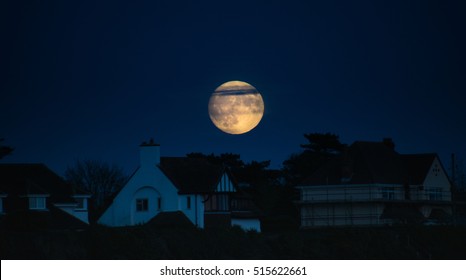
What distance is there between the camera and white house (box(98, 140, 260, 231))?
6141cm

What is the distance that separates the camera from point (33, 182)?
187 ft

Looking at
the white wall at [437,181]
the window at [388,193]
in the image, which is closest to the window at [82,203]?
the window at [388,193]

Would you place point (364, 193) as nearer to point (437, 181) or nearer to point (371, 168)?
point (371, 168)

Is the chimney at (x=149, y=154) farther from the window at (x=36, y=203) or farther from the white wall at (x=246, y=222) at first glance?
the window at (x=36, y=203)

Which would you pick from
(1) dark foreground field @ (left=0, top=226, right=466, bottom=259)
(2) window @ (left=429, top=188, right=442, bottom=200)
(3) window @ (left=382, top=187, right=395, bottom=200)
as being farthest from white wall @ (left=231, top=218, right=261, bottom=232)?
(1) dark foreground field @ (left=0, top=226, right=466, bottom=259)

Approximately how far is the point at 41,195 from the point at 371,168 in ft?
74.1

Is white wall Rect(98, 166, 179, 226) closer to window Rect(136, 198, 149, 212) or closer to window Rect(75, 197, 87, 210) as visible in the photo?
window Rect(136, 198, 149, 212)

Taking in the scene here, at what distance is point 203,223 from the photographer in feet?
200

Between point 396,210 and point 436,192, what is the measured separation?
6.43 meters

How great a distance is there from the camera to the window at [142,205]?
62594 millimetres

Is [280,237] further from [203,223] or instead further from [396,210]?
[396,210]

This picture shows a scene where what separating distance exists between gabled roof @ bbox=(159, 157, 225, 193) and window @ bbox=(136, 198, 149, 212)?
220 cm

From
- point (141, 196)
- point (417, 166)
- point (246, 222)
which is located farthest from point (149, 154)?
point (417, 166)
